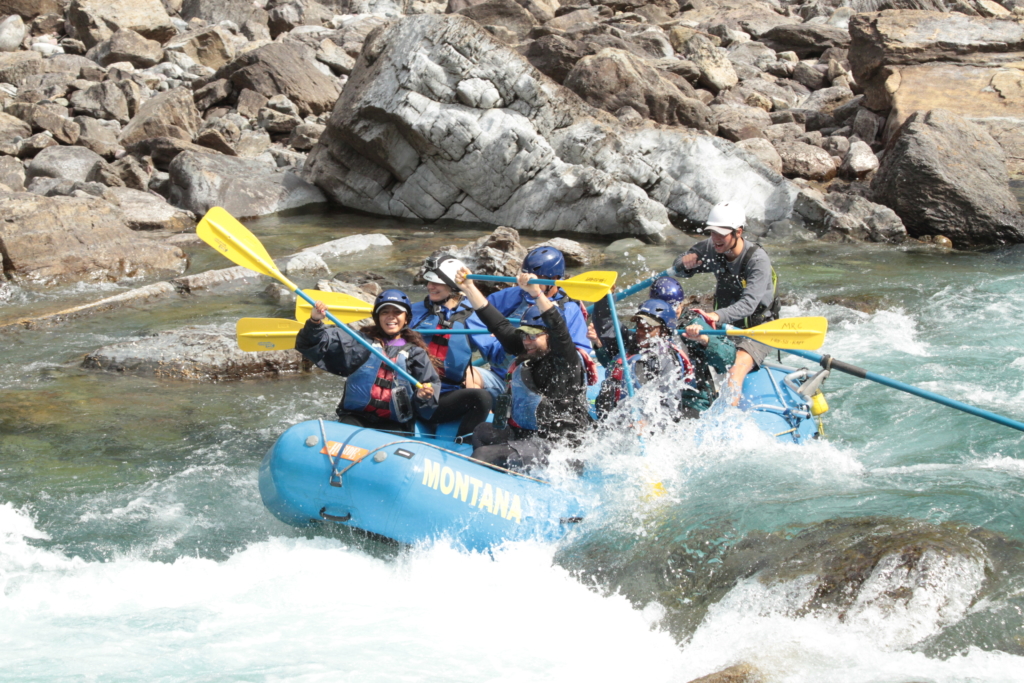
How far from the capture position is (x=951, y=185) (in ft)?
40.9

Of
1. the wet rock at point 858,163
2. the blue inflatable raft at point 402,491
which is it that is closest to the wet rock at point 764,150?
the wet rock at point 858,163

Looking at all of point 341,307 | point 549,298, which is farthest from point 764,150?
point 341,307

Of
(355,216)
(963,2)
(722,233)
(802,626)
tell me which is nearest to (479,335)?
(722,233)

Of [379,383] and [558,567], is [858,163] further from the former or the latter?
[558,567]

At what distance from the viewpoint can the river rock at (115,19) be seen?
23.9 meters

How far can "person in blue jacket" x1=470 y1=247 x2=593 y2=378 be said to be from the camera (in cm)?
552

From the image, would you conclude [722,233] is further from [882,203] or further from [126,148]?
[126,148]

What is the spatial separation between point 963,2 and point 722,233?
80.4ft

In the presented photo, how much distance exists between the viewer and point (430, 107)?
44.2ft

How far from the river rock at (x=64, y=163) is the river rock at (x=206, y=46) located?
9309mm

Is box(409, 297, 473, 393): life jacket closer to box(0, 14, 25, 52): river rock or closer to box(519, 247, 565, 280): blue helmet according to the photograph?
box(519, 247, 565, 280): blue helmet

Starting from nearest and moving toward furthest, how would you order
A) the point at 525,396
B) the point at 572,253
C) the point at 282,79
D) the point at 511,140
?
the point at 525,396 → the point at 572,253 → the point at 511,140 → the point at 282,79

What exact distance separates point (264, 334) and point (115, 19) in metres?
23.2

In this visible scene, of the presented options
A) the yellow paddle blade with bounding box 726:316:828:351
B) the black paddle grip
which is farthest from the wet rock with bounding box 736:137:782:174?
the black paddle grip
